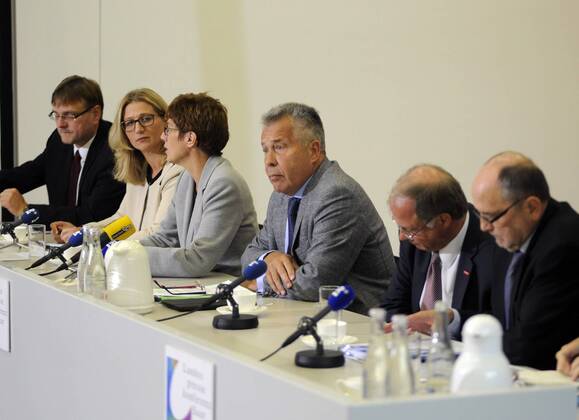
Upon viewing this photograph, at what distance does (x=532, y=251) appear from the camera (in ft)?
8.45

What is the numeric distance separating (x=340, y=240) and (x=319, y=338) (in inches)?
53.9

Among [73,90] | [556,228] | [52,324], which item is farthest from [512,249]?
[73,90]

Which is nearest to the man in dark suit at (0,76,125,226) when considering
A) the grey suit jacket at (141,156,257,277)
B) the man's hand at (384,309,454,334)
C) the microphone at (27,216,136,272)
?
the grey suit jacket at (141,156,257,277)

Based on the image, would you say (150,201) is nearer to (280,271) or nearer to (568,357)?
(280,271)

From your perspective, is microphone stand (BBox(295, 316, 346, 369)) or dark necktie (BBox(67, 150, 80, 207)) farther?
dark necktie (BBox(67, 150, 80, 207))

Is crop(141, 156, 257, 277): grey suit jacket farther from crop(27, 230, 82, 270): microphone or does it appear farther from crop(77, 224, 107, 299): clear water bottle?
crop(77, 224, 107, 299): clear water bottle

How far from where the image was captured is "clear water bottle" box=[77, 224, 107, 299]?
2795 mm

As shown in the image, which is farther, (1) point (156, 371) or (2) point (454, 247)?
(2) point (454, 247)

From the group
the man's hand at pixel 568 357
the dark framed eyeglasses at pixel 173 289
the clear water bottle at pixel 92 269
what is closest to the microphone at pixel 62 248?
the dark framed eyeglasses at pixel 173 289

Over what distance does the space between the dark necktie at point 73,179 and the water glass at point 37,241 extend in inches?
65.7

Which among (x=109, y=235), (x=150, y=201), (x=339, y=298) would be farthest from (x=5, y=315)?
(x=339, y=298)

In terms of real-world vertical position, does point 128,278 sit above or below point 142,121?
below

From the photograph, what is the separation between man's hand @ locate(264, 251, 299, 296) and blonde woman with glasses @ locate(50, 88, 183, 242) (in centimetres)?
115

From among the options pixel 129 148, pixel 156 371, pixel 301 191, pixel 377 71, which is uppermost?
pixel 377 71
